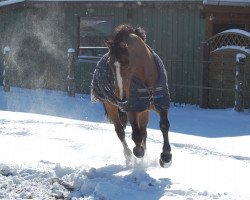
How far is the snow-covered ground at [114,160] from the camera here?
5.04 metres

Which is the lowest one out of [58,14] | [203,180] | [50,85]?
[50,85]

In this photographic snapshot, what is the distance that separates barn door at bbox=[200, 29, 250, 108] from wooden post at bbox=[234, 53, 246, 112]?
0.34 m

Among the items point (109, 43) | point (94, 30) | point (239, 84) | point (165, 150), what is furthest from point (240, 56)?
point (109, 43)

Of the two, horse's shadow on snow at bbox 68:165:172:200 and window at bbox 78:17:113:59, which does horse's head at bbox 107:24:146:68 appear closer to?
horse's shadow on snow at bbox 68:165:172:200

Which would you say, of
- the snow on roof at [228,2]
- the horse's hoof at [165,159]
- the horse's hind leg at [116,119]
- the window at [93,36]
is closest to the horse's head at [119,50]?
the horse's hoof at [165,159]

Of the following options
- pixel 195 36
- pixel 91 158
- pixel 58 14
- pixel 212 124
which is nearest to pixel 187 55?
pixel 195 36

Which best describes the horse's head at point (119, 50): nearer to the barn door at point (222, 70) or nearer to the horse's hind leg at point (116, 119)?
the horse's hind leg at point (116, 119)

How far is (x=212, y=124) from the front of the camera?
1056cm

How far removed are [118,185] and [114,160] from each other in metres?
1.63

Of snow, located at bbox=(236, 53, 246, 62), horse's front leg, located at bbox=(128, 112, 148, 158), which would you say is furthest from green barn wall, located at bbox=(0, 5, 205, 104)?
horse's front leg, located at bbox=(128, 112, 148, 158)

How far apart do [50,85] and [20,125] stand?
26.6 feet

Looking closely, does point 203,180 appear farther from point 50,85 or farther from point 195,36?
point 50,85

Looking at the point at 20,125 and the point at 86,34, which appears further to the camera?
the point at 86,34

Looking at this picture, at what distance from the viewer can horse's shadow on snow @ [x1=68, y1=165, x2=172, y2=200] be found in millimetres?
4898
